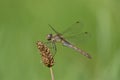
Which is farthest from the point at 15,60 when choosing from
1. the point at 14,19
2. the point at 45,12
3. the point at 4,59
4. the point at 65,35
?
the point at 45,12

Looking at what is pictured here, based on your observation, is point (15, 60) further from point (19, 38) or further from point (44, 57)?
point (44, 57)

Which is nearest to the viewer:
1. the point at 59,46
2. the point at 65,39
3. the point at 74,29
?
the point at 65,39

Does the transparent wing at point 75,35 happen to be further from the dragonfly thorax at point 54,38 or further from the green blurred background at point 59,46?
the dragonfly thorax at point 54,38

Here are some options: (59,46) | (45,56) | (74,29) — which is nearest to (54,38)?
(74,29)

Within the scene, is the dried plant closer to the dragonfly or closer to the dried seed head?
the dried seed head

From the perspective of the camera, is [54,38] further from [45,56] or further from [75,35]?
[45,56]

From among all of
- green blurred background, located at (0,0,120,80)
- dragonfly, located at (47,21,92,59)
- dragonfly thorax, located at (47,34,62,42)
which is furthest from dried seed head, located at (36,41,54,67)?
dragonfly thorax, located at (47,34,62,42)
